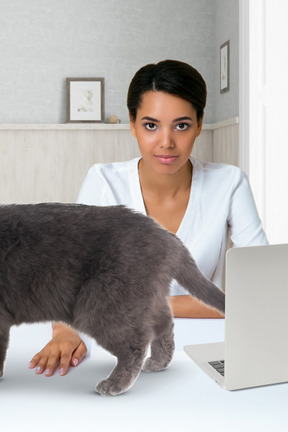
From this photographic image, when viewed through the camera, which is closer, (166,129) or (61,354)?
(61,354)

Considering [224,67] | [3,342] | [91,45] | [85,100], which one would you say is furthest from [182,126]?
[91,45]

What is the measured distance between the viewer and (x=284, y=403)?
0.70 metres

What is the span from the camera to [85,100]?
152 inches

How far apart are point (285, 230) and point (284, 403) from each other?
2.17 metres

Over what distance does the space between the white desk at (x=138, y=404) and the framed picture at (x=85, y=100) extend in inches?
126

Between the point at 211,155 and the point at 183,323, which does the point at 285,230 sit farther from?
the point at 183,323

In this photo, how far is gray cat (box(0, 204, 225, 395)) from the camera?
2.17ft

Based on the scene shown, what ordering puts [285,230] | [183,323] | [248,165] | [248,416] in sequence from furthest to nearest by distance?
1. [248,165]
2. [285,230]
3. [183,323]
4. [248,416]

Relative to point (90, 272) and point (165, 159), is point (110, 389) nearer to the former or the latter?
point (90, 272)

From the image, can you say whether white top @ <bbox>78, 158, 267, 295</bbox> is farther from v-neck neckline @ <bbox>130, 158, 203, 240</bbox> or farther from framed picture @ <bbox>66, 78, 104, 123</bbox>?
framed picture @ <bbox>66, 78, 104, 123</bbox>

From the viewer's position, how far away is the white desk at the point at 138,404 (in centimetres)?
64

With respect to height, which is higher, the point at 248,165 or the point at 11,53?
the point at 11,53

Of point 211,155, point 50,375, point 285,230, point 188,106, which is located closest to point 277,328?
point 50,375

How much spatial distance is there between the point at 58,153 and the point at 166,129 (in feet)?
9.27
